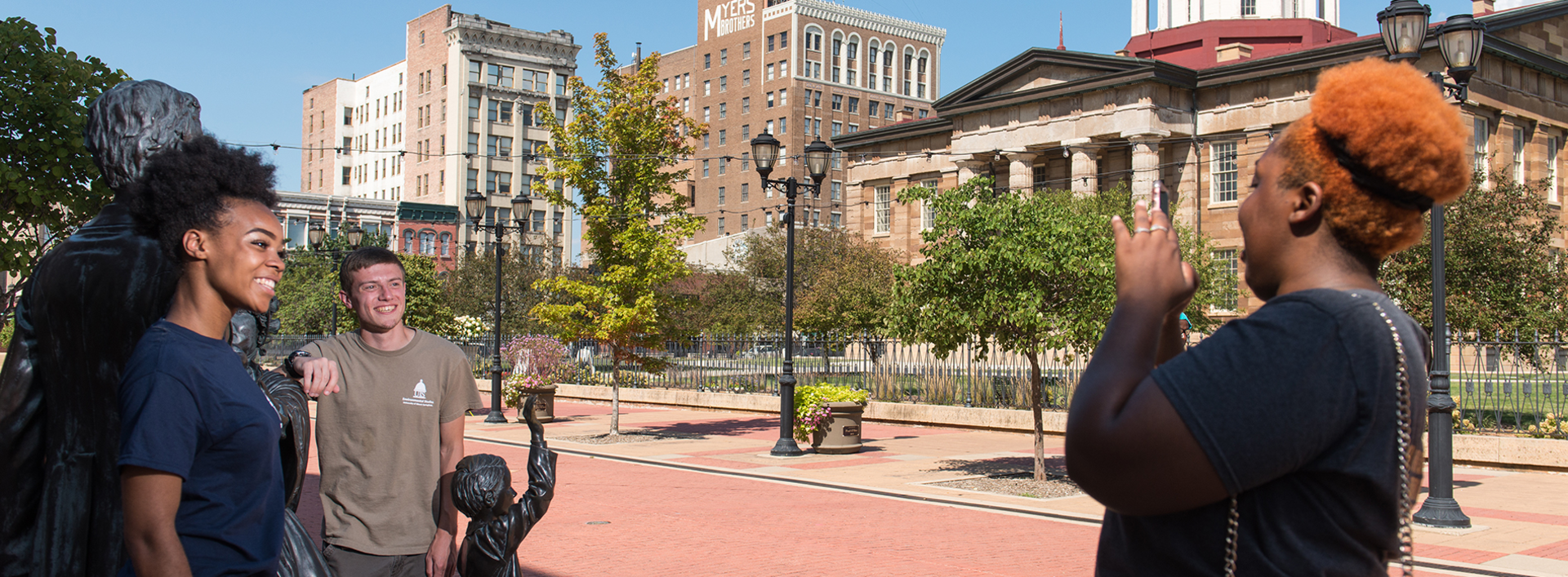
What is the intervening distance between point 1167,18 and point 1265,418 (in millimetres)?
55611

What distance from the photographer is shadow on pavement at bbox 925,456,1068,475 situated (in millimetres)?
15780

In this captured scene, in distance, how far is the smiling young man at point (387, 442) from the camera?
14.5ft

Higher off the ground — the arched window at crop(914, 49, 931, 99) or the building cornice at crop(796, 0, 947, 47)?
the building cornice at crop(796, 0, 947, 47)

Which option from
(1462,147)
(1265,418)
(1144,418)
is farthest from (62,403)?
(1462,147)

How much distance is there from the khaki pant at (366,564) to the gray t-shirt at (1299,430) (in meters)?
3.44

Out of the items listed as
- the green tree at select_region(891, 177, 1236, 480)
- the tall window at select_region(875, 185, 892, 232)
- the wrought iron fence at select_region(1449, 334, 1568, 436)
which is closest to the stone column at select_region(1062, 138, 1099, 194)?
the tall window at select_region(875, 185, 892, 232)

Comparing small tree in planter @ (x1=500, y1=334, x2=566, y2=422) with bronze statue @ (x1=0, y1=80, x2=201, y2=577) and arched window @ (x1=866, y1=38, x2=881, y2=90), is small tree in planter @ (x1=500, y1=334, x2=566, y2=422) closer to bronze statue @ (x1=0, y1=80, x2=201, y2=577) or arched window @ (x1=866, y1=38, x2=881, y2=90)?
bronze statue @ (x1=0, y1=80, x2=201, y2=577)

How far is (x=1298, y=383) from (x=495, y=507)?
9.43ft

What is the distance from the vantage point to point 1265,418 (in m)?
1.71

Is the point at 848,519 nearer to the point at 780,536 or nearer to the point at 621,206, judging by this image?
the point at 780,536

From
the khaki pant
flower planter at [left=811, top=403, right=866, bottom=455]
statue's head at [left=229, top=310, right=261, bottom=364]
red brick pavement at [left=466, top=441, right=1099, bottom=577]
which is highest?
statue's head at [left=229, top=310, right=261, bottom=364]

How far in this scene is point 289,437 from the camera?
2.89 m

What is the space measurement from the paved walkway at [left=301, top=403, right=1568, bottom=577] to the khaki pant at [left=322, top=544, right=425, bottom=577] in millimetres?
4434

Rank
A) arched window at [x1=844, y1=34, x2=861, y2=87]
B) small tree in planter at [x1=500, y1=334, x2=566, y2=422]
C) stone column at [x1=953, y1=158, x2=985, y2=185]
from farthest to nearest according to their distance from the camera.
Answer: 1. arched window at [x1=844, y1=34, x2=861, y2=87]
2. stone column at [x1=953, y1=158, x2=985, y2=185]
3. small tree in planter at [x1=500, y1=334, x2=566, y2=422]
